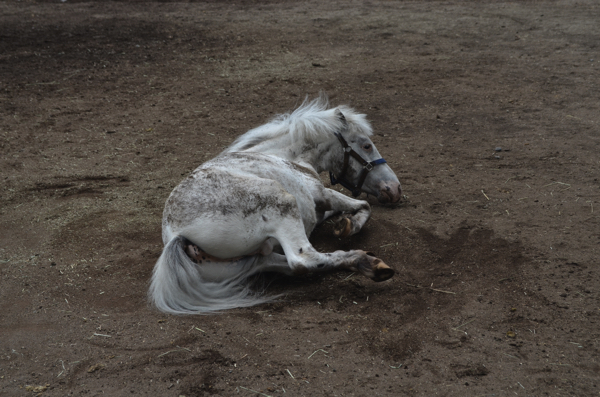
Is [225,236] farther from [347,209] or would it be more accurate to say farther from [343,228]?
[347,209]

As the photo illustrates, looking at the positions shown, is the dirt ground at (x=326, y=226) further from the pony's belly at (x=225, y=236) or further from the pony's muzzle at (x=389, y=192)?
the pony's belly at (x=225, y=236)

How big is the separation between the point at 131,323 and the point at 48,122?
5.01 meters

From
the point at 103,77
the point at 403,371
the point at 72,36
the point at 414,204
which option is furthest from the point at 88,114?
the point at 403,371

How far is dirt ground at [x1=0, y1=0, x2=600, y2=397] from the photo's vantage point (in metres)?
3.11

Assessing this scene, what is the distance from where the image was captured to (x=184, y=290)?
149 inches

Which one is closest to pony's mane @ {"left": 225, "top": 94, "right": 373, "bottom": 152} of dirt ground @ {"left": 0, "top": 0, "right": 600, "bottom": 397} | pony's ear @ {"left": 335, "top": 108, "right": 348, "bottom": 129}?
pony's ear @ {"left": 335, "top": 108, "right": 348, "bottom": 129}

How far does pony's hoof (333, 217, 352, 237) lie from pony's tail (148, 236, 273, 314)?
916mm

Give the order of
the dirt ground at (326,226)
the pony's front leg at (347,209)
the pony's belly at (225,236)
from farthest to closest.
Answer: the pony's front leg at (347,209), the pony's belly at (225,236), the dirt ground at (326,226)

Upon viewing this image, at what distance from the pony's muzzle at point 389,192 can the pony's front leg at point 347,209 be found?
22 cm

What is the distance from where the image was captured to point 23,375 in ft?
10.2

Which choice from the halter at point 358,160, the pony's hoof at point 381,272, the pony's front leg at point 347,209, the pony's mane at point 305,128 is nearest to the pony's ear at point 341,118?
the pony's mane at point 305,128

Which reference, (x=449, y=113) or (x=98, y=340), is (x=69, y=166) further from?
(x=449, y=113)

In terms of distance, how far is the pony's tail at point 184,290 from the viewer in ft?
12.2

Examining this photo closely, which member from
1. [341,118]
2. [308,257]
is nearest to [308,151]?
[341,118]
